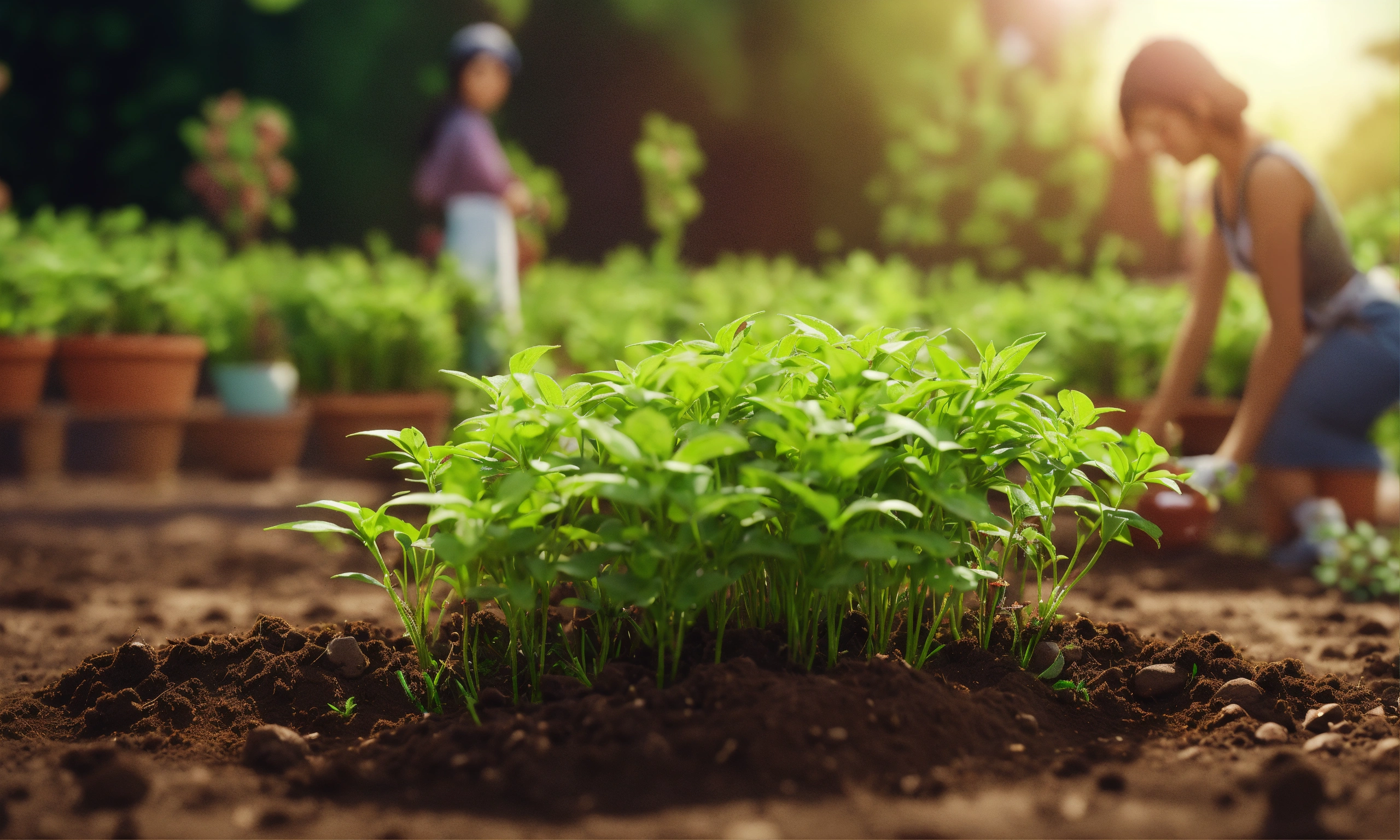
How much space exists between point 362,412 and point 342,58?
5178 millimetres

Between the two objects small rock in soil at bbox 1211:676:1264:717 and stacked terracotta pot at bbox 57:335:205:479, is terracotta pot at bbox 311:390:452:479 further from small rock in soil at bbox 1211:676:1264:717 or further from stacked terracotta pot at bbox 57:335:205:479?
small rock in soil at bbox 1211:676:1264:717

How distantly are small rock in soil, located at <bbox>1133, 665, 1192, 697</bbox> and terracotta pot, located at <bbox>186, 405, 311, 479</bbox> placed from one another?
4.40 m

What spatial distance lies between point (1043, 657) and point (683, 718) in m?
0.80

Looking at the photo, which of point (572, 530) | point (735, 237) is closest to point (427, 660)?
point (572, 530)

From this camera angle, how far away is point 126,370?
4949mm

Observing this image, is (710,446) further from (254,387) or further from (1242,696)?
(254,387)

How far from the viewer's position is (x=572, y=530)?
1.56 meters

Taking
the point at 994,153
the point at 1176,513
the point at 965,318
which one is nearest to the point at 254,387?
the point at 965,318

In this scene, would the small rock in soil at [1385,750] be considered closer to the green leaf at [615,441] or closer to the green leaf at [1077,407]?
the green leaf at [1077,407]

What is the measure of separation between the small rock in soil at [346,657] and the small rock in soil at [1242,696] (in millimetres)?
1532

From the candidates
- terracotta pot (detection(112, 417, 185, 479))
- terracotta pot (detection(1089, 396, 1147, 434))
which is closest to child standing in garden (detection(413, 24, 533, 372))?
terracotta pot (detection(112, 417, 185, 479))

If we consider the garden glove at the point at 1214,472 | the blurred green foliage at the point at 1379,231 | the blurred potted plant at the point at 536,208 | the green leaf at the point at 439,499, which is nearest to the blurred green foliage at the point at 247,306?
the blurred potted plant at the point at 536,208

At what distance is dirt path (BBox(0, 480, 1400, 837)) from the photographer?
1.34 meters

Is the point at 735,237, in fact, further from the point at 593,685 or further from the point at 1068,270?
the point at 593,685
